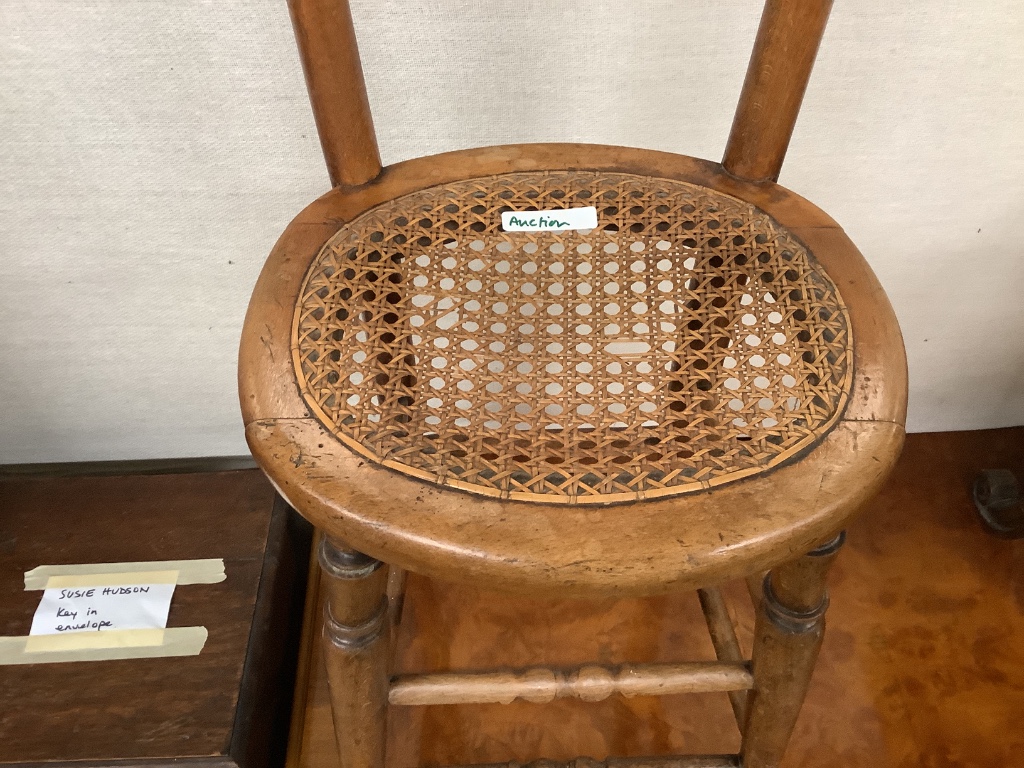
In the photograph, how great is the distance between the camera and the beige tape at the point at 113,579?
82 cm

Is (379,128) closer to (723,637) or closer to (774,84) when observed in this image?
(774,84)

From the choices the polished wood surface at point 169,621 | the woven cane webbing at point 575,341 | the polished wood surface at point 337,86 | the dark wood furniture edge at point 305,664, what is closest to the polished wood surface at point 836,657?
the dark wood furniture edge at point 305,664

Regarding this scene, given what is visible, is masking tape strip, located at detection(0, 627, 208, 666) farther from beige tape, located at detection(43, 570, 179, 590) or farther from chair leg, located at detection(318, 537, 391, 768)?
chair leg, located at detection(318, 537, 391, 768)

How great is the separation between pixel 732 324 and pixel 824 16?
211 mm

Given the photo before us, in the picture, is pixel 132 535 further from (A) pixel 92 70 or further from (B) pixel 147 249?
(A) pixel 92 70

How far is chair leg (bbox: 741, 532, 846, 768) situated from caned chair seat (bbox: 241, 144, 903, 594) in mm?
141

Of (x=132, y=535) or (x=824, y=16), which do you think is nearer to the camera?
(x=824, y=16)

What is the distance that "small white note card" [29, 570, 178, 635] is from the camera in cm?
80

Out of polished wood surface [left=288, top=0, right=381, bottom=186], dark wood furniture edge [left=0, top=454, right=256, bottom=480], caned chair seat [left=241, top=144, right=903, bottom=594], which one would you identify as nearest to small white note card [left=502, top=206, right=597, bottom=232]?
Result: caned chair seat [left=241, top=144, right=903, bottom=594]

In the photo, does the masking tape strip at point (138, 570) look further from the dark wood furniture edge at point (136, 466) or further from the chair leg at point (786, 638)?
the chair leg at point (786, 638)

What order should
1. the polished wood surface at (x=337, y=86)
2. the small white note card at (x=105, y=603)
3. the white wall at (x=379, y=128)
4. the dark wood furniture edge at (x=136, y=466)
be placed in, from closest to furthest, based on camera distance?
the polished wood surface at (x=337, y=86) < the white wall at (x=379, y=128) < the small white note card at (x=105, y=603) < the dark wood furniture edge at (x=136, y=466)

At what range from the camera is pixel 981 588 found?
3.12 feet

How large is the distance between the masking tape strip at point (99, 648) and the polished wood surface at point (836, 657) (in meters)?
0.16

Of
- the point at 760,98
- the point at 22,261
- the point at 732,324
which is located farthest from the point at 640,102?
the point at 22,261
